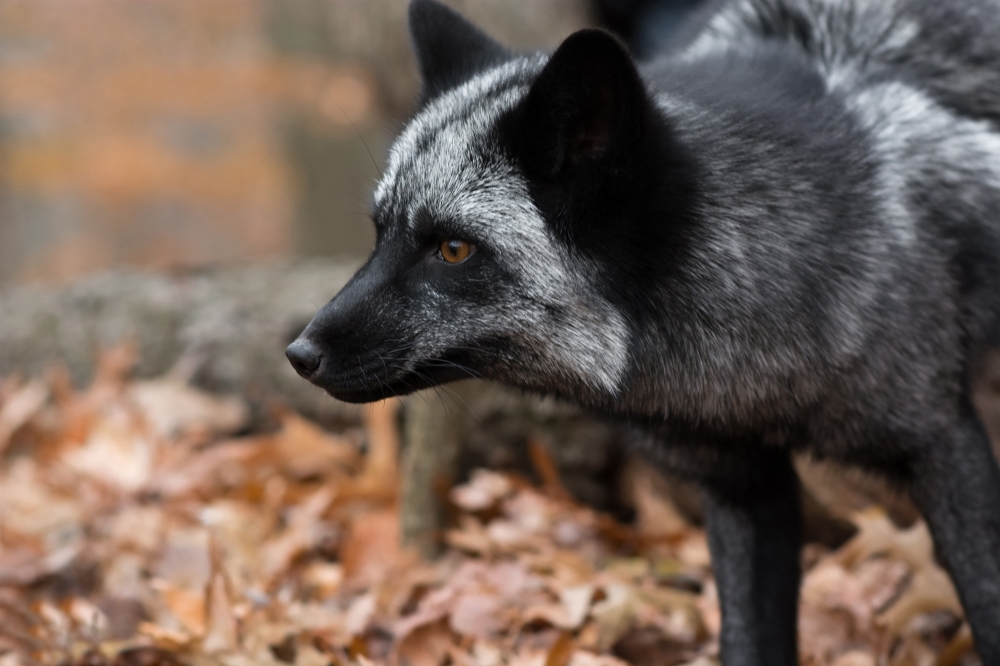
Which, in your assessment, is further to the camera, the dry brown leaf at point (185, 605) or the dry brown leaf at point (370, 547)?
the dry brown leaf at point (370, 547)

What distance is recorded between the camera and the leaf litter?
10.4 feet

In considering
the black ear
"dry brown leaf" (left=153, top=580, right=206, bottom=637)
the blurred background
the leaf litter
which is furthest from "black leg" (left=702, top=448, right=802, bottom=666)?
the blurred background

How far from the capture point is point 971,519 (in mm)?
2705

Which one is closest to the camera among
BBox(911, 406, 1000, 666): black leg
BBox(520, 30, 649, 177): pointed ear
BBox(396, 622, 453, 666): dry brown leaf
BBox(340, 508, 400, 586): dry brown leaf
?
BBox(520, 30, 649, 177): pointed ear

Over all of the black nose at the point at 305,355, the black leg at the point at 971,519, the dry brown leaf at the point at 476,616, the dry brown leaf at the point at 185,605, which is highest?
the black nose at the point at 305,355

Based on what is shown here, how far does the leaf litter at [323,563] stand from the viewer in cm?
317

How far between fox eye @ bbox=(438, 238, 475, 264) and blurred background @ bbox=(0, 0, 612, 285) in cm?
526

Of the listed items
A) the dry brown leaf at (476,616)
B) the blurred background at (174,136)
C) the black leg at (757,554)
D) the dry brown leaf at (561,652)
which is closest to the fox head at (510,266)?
the black leg at (757,554)

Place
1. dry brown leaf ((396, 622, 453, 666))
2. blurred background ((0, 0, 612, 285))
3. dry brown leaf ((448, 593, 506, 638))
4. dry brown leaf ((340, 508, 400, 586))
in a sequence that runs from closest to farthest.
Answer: dry brown leaf ((396, 622, 453, 666)), dry brown leaf ((448, 593, 506, 638)), dry brown leaf ((340, 508, 400, 586)), blurred background ((0, 0, 612, 285))

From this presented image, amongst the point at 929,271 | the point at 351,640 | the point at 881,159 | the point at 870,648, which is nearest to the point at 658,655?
the point at 870,648

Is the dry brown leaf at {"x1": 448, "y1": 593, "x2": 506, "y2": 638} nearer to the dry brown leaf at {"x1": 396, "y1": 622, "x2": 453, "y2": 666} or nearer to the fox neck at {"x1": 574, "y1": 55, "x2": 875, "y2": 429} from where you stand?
the dry brown leaf at {"x1": 396, "y1": 622, "x2": 453, "y2": 666}

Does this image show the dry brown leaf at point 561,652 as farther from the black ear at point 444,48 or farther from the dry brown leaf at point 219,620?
the black ear at point 444,48

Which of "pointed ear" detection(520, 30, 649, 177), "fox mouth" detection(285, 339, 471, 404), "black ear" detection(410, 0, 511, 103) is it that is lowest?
"fox mouth" detection(285, 339, 471, 404)

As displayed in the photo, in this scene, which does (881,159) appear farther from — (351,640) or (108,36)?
(108,36)
